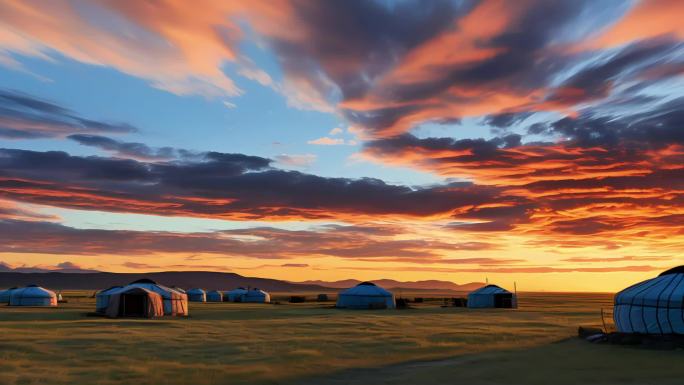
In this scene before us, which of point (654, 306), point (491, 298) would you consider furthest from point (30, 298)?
point (654, 306)

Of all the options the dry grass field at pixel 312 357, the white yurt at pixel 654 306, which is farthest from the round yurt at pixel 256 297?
the white yurt at pixel 654 306

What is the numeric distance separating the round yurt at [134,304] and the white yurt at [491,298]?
42817 mm

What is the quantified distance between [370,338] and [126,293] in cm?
2538

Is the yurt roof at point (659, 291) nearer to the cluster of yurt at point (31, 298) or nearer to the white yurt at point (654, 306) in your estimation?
the white yurt at point (654, 306)

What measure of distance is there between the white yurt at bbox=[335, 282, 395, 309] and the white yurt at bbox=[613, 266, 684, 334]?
132ft

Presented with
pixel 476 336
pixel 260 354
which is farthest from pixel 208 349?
pixel 476 336

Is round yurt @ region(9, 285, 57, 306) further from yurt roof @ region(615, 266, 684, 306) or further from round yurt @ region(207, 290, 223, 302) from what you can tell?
yurt roof @ region(615, 266, 684, 306)

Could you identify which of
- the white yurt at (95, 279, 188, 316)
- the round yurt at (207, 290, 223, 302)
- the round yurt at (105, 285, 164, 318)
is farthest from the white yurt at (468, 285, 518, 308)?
the round yurt at (207, 290, 223, 302)

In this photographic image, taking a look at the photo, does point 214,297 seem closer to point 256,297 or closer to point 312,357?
point 256,297

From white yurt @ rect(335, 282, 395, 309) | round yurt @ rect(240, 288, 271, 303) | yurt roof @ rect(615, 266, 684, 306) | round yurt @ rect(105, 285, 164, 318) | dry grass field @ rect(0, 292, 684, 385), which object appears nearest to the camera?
dry grass field @ rect(0, 292, 684, 385)

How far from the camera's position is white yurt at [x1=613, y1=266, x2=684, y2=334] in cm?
A: 2978

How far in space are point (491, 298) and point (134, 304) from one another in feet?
150

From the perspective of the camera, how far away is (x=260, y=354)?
26484 mm

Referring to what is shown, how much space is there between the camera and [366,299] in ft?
238
